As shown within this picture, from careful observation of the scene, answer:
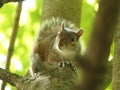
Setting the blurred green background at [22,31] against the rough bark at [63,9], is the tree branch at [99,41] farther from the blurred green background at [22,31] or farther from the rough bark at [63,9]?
the blurred green background at [22,31]

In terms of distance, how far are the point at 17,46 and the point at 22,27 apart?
245mm

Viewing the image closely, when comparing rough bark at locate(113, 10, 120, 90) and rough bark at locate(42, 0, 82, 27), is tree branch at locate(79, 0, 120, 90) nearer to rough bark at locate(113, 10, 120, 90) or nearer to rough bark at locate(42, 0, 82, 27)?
rough bark at locate(113, 10, 120, 90)

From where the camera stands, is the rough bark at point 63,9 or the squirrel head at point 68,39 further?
the squirrel head at point 68,39

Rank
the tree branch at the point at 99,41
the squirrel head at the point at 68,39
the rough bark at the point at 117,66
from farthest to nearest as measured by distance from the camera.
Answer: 1. the squirrel head at the point at 68,39
2. the rough bark at the point at 117,66
3. the tree branch at the point at 99,41

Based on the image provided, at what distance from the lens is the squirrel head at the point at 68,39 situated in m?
2.71

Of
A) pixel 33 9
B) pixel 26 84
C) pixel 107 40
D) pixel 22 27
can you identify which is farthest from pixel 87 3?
pixel 107 40

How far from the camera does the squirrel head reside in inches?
107

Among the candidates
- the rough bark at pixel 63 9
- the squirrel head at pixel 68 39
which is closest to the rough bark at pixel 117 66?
the rough bark at pixel 63 9

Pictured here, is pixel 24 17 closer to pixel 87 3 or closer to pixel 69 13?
pixel 87 3

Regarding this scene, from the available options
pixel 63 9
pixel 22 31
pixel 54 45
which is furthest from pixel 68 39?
pixel 22 31

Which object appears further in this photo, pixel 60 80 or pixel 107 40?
pixel 60 80

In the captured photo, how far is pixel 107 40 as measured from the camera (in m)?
0.27

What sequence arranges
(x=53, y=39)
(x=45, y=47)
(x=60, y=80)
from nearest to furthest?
1. (x=60, y=80)
2. (x=45, y=47)
3. (x=53, y=39)

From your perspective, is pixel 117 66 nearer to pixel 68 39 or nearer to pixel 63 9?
pixel 63 9
